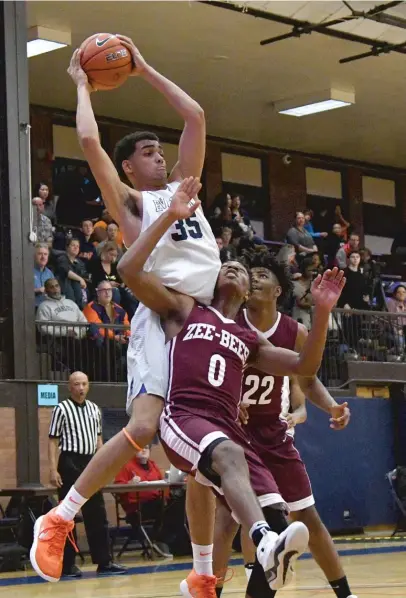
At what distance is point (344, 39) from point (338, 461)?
639 centimetres

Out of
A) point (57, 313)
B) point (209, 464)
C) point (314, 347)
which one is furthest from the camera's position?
point (57, 313)

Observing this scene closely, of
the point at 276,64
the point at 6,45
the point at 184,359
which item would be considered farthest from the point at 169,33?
the point at 184,359

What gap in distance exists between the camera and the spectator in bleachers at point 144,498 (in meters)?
13.7

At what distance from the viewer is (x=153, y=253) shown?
20.3ft

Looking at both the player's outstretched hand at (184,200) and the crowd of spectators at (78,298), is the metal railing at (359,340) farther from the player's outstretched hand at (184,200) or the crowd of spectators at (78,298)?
the player's outstretched hand at (184,200)

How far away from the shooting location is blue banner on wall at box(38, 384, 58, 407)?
14.2m

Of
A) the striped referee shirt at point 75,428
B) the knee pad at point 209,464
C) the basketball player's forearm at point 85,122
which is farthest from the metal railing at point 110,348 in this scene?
the knee pad at point 209,464

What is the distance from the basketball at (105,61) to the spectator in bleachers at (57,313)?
321 inches

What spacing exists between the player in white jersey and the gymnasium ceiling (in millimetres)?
10049

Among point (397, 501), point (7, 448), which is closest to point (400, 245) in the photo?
point (397, 501)

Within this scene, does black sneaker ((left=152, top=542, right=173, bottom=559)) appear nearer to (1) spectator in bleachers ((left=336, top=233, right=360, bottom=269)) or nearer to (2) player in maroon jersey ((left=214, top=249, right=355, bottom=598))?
(2) player in maroon jersey ((left=214, top=249, right=355, bottom=598))

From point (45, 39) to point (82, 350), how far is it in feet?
15.6

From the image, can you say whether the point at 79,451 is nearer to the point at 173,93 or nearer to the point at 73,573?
the point at 73,573

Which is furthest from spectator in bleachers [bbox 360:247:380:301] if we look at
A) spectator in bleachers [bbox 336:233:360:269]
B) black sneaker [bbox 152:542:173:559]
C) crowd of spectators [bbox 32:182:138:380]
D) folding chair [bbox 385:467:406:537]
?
black sneaker [bbox 152:542:173:559]
